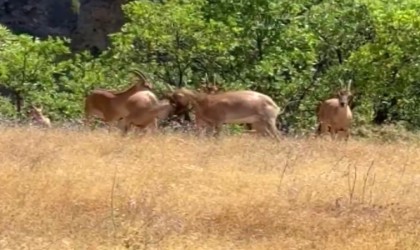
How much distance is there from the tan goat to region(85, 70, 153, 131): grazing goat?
4.25ft

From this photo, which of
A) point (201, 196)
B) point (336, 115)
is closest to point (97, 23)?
point (336, 115)

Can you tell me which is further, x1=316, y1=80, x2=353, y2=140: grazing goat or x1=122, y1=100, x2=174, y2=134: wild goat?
x1=316, y1=80, x2=353, y2=140: grazing goat

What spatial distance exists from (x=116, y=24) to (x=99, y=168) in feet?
173

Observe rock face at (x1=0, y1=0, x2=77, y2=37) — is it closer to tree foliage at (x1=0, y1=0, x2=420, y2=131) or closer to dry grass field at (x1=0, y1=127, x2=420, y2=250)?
tree foliage at (x1=0, y1=0, x2=420, y2=131)

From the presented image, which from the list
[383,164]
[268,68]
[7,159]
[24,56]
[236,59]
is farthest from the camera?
[24,56]

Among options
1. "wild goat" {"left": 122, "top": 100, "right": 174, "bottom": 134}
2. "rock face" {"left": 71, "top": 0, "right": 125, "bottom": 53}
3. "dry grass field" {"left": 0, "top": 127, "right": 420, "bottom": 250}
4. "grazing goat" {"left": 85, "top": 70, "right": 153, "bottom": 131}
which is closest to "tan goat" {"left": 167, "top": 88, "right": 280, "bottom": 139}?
"wild goat" {"left": 122, "top": 100, "right": 174, "bottom": 134}

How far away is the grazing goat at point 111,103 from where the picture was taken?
61.1ft

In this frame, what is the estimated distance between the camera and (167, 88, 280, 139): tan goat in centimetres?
1762

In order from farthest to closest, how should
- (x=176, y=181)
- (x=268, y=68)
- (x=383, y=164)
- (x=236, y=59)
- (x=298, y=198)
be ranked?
(x=236, y=59)
(x=268, y=68)
(x=383, y=164)
(x=176, y=181)
(x=298, y=198)

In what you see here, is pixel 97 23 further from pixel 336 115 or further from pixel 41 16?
pixel 336 115

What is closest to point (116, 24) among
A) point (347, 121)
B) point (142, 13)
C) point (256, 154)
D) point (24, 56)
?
point (24, 56)

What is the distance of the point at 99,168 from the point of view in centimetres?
1141

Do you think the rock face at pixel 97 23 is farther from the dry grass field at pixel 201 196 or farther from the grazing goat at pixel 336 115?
the dry grass field at pixel 201 196

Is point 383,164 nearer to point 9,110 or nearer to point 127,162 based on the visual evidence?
point 127,162
